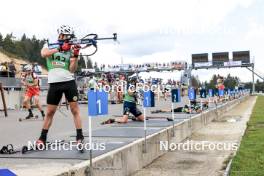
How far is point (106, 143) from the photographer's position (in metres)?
9.77

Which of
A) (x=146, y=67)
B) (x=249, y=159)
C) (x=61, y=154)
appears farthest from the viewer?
(x=146, y=67)

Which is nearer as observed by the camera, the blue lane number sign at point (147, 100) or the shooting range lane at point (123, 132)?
the shooting range lane at point (123, 132)

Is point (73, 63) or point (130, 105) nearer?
point (73, 63)

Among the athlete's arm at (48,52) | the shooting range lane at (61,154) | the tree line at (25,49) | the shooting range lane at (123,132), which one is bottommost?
the shooting range lane at (61,154)

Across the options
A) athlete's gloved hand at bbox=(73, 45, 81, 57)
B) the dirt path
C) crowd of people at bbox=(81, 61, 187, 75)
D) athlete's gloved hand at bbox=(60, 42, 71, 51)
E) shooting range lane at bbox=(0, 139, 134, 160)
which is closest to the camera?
shooting range lane at bbox=(0, 139, 134, 160)

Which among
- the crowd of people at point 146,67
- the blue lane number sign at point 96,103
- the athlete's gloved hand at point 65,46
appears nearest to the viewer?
the blue lane number sign at point 96,103

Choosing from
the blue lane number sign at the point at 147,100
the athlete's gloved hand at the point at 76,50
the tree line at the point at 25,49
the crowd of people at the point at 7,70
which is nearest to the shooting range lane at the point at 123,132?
the blue lane number sign at the point at 147,100

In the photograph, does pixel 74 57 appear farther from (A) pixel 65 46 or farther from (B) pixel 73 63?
(A) pixel 65 46

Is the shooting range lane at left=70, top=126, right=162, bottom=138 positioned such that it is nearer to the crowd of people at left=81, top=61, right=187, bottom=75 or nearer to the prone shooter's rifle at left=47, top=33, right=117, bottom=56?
the prone shooter's rifle at left=47, top=33, right=117, bottom=56

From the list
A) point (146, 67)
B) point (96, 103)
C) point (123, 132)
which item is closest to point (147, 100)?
point (123, 132)

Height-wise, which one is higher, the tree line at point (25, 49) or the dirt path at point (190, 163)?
the tree line at point (25, 49)

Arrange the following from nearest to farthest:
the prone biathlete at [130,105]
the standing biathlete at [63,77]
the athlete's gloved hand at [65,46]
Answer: the athlete's gloved hand at [65,46] → the standing biathlete at [63,77] → the prone biathlete at [130,105]

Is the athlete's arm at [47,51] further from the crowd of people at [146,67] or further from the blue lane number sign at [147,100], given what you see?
the crowd of people at [146,67]

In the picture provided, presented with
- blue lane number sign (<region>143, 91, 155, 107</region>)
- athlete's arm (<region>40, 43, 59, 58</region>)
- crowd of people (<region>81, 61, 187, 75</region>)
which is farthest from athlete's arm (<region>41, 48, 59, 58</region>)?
crowd of people (<region>81, 61, 187, 75</region>)
